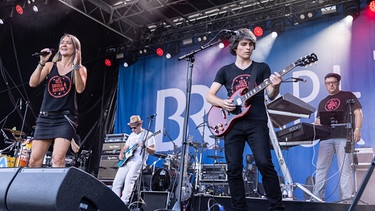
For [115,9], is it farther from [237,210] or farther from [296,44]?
[237,210]

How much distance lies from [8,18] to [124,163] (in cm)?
460

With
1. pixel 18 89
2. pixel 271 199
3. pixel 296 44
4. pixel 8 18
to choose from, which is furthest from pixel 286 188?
pixel 8 18

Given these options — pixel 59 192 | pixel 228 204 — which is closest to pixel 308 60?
pixel 228 204

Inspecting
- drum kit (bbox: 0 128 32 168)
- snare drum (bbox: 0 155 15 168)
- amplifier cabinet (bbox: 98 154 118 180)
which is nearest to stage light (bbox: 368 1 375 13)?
amplifier cabinet (bbox: 98 154 118 180)

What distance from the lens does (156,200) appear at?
5.35m

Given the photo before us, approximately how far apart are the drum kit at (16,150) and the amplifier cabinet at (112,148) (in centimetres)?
164

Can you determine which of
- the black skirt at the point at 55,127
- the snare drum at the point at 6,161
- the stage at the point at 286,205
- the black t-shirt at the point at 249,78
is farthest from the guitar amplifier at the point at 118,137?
the black t-shirt at the point at 249,78

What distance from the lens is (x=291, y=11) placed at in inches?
339

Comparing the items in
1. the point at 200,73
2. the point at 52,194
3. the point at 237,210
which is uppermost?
the point at 200,73

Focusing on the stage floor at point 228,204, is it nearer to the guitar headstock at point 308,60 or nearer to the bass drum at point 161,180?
the guitar headstock at point 308,60

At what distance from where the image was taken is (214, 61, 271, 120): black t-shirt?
10.8 ft

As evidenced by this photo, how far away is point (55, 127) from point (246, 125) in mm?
1697

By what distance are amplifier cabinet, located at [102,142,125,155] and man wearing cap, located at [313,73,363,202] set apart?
175 inches

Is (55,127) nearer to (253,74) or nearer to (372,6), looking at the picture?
(253,74)
